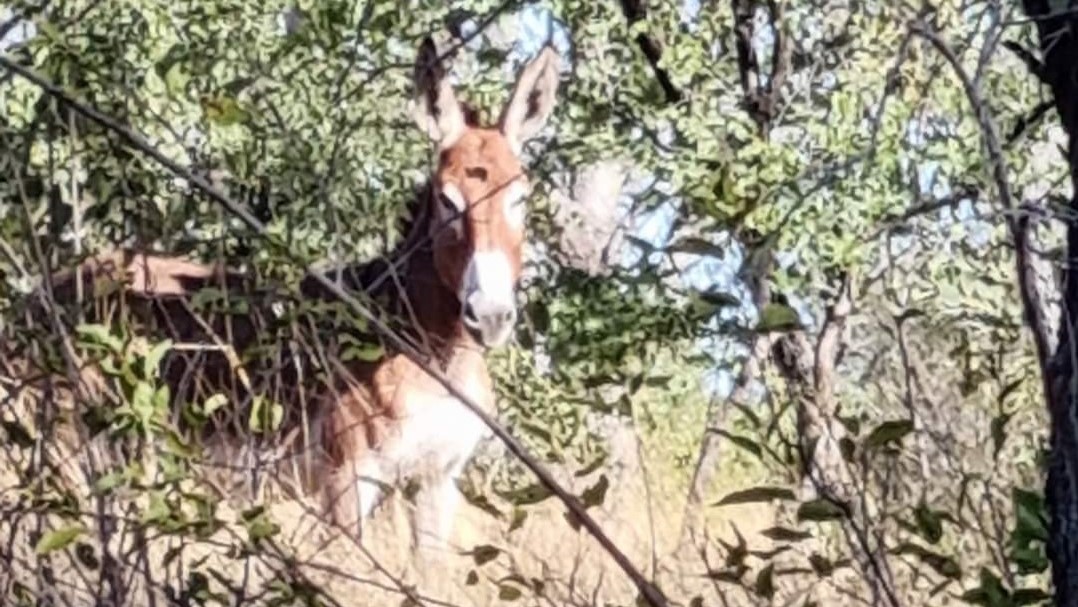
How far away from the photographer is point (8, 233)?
477 centimetres

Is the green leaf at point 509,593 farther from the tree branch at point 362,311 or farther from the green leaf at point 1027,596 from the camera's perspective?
the green leaf at point 1027,596

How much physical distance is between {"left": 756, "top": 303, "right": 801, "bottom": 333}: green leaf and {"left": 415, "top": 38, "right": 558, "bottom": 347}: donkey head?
18.2ft

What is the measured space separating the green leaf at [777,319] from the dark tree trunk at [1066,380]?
15.7 inches

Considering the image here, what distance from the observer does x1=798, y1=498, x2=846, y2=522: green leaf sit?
3934mm

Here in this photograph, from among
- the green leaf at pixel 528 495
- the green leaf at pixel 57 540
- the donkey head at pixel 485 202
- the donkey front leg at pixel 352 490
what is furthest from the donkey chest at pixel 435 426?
the green leaf at pixel 528 495

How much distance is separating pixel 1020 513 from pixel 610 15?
6.86 metres

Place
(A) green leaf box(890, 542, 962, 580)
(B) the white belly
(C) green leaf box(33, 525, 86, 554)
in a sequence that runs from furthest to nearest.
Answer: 1. (B) the white belly
2. (C) green leaf box(33, 525, 86, 554)
3. (A) green leaf box(890, 542, 962, 580)

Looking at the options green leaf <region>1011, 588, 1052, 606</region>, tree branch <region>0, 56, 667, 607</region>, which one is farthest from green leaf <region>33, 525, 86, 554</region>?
green leaf <region>1011, 588, 1052, 606</region>

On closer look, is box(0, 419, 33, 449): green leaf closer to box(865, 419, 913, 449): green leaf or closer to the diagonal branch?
box(865, 419, 913, 449): green leaf

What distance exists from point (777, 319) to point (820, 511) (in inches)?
11.4

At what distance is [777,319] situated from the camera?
3.92m

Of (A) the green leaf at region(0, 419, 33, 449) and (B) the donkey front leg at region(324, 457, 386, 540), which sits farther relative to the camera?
(B) the donkey front leg at region(324, 457, 386, 540)

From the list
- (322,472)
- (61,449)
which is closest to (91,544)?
(61,449)

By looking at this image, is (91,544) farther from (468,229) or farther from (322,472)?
(468,229)
